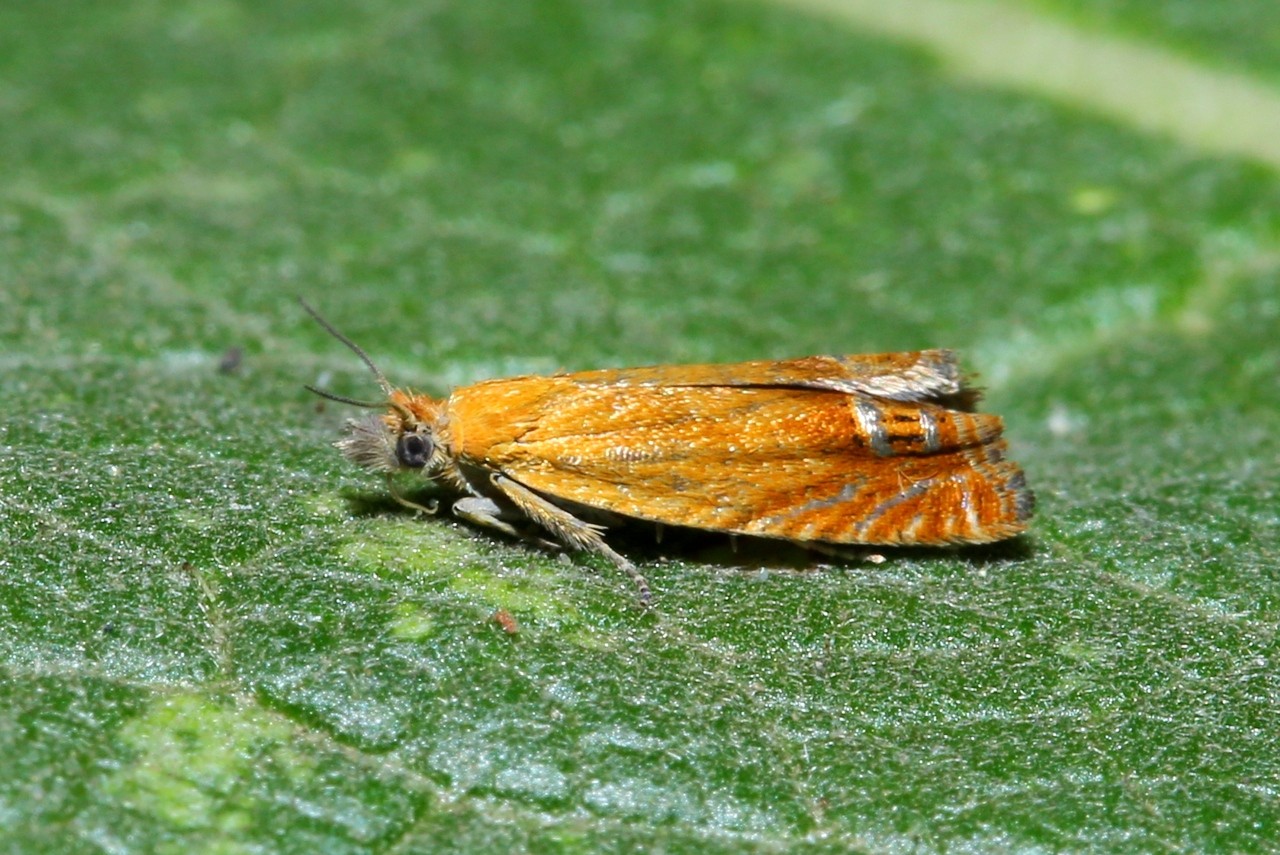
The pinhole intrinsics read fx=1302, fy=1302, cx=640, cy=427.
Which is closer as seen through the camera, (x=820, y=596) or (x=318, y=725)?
(x=318, y=725)

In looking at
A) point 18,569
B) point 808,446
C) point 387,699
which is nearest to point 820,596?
point 808,446

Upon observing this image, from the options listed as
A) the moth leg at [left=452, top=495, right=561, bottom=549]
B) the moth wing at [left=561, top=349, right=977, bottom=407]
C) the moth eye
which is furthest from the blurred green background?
the moth wing at [left=561, top=349, right=977, bottom=407]

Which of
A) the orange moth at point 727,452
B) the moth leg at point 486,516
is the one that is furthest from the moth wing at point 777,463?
the moth leg at point 486,516

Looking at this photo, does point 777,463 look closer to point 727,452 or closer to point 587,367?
point 727,452

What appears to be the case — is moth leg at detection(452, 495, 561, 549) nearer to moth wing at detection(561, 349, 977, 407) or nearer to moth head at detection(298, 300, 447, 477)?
moth head at detection(298, 300, 447, 477)

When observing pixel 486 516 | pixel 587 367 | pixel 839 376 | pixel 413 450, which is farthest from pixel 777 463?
pixel 587 367

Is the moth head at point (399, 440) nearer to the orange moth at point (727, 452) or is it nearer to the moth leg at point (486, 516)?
the orange moth at point (727, 452)

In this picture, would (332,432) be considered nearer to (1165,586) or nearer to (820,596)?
(820,596)

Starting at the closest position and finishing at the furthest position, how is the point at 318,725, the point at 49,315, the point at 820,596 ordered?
the point at 318,725, the point at 820,596, the point at 49,315
